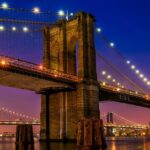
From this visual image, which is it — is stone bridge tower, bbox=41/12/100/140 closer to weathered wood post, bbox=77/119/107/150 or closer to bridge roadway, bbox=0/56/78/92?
bridge roadway, bbox=0/56/78/92

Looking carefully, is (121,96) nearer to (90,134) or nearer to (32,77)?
(32,77)

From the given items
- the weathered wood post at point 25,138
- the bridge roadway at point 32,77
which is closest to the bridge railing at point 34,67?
the bridge roadway at point 32,77

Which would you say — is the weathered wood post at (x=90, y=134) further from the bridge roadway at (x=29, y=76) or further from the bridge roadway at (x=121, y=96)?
the bridge roadway at (x=121, y=96)

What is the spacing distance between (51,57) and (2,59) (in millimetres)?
17084

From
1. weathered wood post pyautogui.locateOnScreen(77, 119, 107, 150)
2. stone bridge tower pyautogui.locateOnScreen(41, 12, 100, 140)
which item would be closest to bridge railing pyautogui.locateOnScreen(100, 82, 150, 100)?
stone bridge tower pyautogui.locateOnScreen(41, 12, 100, 140)

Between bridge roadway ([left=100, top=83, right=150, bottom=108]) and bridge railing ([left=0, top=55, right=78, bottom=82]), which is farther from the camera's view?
bridge roadway ([left=100, top=83, right=150, bottom=108])

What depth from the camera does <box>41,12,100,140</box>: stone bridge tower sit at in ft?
179

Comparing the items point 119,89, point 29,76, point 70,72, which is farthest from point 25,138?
point 119,89

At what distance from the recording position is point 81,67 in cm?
5566

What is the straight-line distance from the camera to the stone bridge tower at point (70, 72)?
179 ft

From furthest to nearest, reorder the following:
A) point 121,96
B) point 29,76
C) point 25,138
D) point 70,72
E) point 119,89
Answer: point 121,96 < point 119,89 < point 70,72 < point 29,76 < point 25,138

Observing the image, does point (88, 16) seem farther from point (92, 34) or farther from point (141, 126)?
point (141, 126)

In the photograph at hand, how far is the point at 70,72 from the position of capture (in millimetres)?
58906

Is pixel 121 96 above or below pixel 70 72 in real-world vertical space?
below
